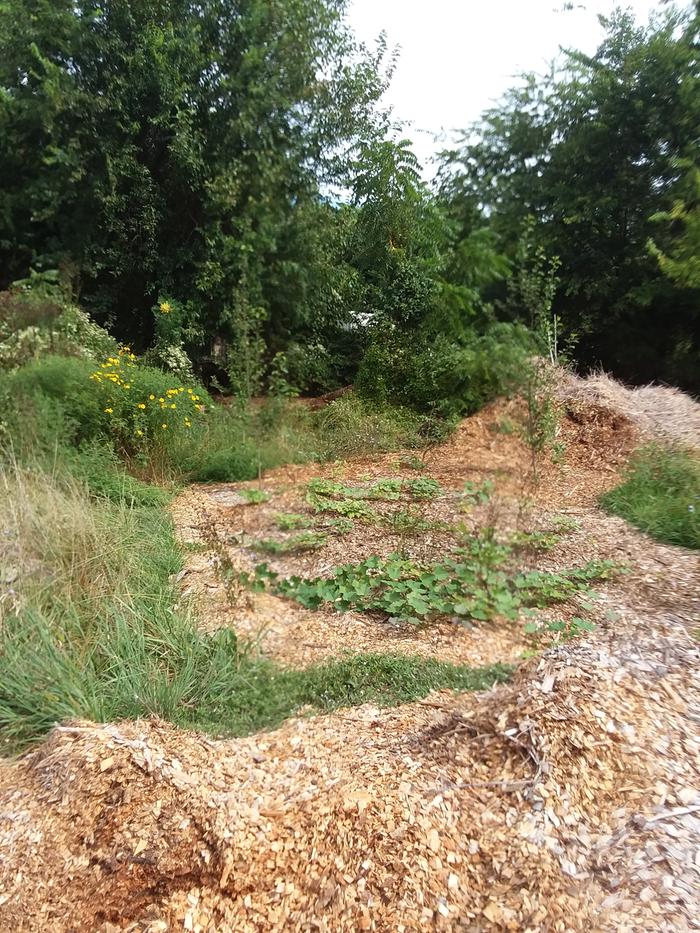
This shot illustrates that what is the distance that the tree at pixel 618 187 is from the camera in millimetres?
10695

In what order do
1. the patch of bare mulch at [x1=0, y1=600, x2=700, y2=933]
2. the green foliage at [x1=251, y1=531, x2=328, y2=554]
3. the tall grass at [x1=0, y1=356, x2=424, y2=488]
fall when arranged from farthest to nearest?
the tall grass at [x1=0, y1=356, x2=424, y2=488] → the green foliage at [x1=251, y1=531, x2=328, y2=554] → the patch of bare mulch at [x1=0, y1=600, x2=700, y2=933]

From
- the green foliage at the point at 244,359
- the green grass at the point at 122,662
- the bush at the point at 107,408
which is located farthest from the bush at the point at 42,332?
the green grass at the point at 122,662

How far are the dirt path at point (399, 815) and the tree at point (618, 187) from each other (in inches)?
374

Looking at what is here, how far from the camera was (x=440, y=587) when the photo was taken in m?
3.65

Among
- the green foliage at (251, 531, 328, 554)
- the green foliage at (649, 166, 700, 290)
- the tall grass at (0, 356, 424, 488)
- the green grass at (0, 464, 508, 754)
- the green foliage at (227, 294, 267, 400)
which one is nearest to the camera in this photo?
the green grass at (0, 464, 508, 754)

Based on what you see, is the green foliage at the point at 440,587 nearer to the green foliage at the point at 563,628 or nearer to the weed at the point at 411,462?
the green foliage at the point at 563,628

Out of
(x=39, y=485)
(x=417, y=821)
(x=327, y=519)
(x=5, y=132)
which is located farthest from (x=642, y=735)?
(x=5, y=132)

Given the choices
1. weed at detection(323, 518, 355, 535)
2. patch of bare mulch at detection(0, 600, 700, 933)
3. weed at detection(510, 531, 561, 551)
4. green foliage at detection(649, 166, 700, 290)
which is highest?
green foliage at detection(649, 166, 700, 290)

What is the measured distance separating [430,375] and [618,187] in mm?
5052

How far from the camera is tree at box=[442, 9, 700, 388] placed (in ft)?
35.1

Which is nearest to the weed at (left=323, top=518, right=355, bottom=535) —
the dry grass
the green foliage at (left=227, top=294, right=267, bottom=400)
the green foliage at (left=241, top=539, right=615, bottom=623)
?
the green foliage at (left=241, top=539, right=615, bottom=623)

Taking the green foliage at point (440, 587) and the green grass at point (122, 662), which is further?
the green foliage at point (440, 587)

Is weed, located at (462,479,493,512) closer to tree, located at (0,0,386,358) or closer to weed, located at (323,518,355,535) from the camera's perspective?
weed, located at (323,518,355,535)

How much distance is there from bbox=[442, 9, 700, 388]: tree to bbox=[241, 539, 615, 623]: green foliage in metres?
7.97
